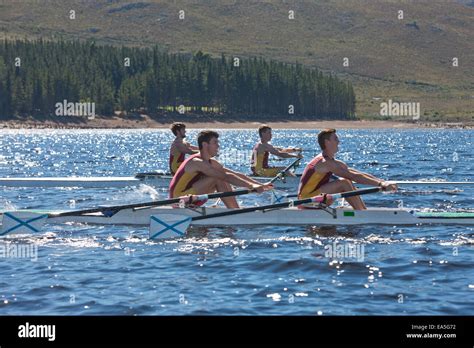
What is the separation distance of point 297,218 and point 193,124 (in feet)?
494

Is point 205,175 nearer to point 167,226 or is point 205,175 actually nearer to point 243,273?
point 167,226

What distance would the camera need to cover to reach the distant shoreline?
503 ft

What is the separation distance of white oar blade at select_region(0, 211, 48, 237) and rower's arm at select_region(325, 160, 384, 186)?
7185 mm

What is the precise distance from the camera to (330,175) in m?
20.1

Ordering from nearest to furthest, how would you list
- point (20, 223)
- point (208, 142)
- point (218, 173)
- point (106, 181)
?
point (20, 223)
point (208, 142)
point (218, 173)
point (106, 181)

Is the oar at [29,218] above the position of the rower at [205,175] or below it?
below

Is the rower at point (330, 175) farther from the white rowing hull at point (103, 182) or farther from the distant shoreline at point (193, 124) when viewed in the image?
the distant shoreline at point (193, 124)

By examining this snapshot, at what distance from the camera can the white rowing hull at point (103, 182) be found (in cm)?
3002

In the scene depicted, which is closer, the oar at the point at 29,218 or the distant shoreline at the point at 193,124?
the oar at the point at 29,218

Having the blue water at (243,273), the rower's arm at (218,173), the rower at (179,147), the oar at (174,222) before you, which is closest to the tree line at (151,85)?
the rower at (179,147)

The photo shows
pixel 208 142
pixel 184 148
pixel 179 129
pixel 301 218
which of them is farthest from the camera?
pixel 184 148

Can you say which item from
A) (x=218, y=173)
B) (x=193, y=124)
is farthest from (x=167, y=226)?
(x=193, y=124)

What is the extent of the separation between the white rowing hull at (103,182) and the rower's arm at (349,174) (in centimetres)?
1010

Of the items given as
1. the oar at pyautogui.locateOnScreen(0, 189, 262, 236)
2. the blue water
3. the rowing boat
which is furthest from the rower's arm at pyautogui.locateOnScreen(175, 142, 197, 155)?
the oar at pyautogui.locateOnScreen(0, 189, 262, 236)
